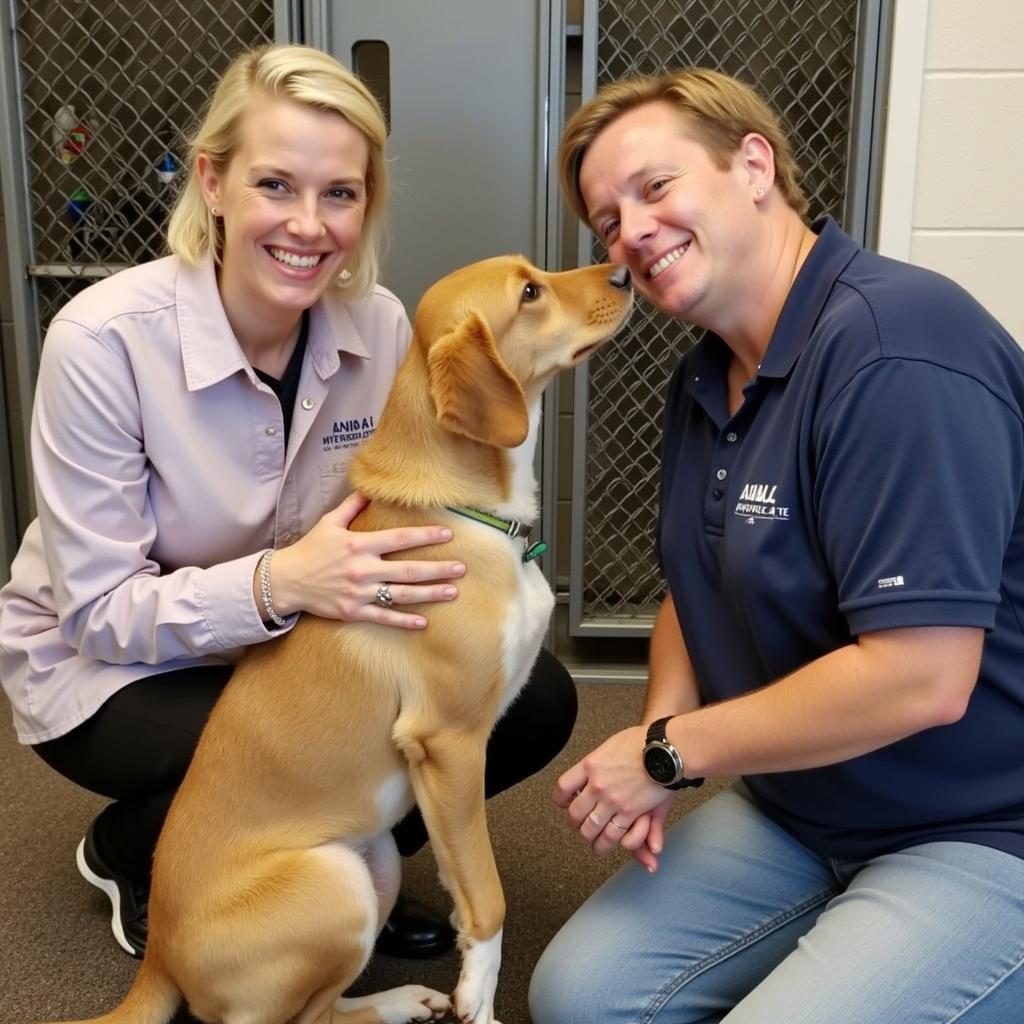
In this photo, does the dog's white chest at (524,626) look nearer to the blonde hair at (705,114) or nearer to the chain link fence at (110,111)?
the blonde hair at (705,114)

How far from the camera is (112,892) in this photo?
1612 millimetres

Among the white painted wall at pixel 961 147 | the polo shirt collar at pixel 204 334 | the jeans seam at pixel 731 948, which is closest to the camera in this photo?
the jeans seam at pixel 731 948

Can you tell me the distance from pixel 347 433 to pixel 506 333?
0.37 meters

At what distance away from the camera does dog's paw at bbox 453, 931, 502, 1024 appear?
1.23m

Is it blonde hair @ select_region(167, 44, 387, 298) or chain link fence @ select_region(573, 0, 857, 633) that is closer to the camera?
blonde hair @ select_region(167, 44, 387, 298)

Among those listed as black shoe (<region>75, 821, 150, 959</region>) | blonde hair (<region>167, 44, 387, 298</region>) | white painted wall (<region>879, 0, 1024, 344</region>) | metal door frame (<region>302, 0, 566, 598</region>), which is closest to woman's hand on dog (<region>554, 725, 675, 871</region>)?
black shoe (<region>75, 821, 150, 959</region>)

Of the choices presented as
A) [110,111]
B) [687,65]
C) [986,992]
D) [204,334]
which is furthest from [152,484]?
[687,65]

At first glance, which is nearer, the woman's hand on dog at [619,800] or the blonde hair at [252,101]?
the woman's hand on dog at [619,800]

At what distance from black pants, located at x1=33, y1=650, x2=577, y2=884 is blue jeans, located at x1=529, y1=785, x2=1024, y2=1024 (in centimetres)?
32

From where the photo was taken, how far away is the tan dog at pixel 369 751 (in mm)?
1152

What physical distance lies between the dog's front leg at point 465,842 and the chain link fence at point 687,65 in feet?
4.66

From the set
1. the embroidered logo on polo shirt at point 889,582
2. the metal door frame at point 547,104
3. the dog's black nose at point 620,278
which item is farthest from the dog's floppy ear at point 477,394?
the metal door frame at point 547,104

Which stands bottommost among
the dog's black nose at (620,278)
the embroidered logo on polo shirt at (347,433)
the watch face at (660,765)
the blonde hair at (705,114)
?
the watch face at (660,765)

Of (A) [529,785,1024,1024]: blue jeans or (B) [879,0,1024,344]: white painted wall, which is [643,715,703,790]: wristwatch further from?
(B) [879,0,1024,344]: white painted wall
